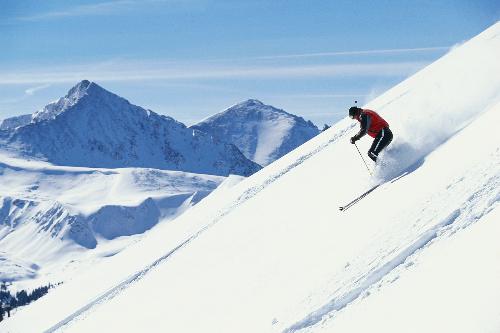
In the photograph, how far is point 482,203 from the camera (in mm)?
9656

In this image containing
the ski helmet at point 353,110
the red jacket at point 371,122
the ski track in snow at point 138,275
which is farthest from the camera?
the ski track in snow at point 138,275

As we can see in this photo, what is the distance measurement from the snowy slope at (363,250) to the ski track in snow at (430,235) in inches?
1.0

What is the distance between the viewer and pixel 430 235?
9922mm

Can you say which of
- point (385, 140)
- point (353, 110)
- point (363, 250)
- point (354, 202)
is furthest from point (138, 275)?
point (363, 250)

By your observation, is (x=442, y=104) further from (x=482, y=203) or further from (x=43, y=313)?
(x=43, y=313)

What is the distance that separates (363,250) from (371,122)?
5.71 m

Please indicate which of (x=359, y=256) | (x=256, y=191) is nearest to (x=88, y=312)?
(x=256, y=191)

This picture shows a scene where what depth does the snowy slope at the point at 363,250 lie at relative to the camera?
26.1 feet

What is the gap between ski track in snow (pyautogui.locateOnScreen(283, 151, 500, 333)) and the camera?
31.1 ft

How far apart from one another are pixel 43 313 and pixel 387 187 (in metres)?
27.0

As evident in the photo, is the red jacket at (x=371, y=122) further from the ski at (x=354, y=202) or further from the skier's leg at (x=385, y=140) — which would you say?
the ski at (x=354, y=202)

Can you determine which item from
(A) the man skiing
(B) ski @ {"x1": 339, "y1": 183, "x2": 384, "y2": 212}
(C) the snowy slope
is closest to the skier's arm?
(A) the man skiing

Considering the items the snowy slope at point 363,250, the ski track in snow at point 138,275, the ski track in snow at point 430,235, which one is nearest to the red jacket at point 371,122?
the snowy slope at point 363,250

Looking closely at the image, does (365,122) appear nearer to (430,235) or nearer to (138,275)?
(430,235)
